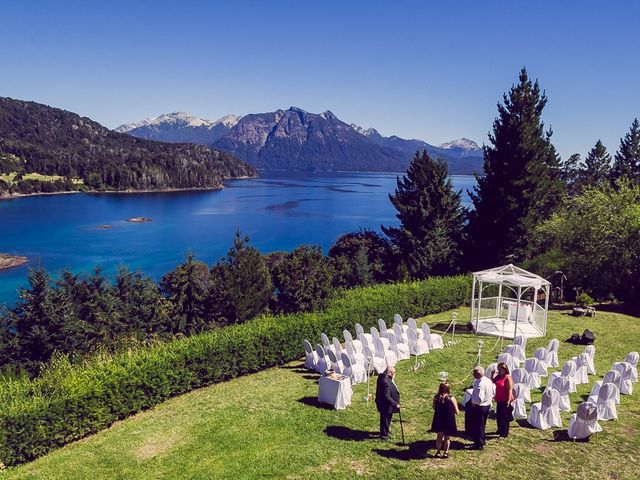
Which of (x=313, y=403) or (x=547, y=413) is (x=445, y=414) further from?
(x=313, y=403)

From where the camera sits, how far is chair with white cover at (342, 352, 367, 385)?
14398 mm

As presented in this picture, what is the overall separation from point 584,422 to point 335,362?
698cm

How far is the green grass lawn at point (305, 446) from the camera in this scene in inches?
370

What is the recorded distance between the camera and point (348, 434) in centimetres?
1102

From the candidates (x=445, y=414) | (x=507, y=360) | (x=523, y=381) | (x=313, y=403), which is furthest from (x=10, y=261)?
(x=445, y=414)

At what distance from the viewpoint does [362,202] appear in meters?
166

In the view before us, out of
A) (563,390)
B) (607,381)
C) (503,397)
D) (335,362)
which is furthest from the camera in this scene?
(335,362)

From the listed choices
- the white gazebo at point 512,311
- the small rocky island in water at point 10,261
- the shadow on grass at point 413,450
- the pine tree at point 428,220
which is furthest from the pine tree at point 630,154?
the small rocky island in water at point 10,261

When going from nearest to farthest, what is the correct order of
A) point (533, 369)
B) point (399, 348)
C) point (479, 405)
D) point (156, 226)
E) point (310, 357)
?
1. point (479, 405)
2. point (533, 369)
3. point (310, 357)
4. point (399, 348)
5. point (156, 226)

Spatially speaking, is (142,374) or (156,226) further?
(156,226)

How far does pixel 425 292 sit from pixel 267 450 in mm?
15229

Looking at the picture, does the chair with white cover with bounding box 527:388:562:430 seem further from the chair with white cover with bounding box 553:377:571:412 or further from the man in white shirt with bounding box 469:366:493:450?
the man in white shirt with bounding box 469:366:493:450

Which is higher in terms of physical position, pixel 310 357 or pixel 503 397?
pixel 503 397

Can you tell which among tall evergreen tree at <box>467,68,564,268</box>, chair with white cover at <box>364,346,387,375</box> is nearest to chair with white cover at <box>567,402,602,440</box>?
chair with white cover at <box>364,346,387,375</box>
